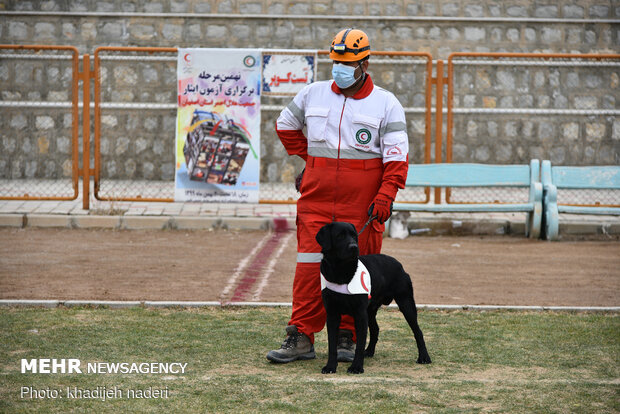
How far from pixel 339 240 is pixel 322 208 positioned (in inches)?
27.9

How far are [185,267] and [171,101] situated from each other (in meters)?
6.45

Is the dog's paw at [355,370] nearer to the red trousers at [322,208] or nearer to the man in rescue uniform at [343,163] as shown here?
the man in rescue uniform at [343,163]

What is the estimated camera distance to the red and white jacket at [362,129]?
21.3 feet

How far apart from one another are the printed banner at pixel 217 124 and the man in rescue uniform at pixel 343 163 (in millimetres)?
6600

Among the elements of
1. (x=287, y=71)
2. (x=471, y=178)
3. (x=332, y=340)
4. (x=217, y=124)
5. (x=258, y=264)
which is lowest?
(x=258, y=264)

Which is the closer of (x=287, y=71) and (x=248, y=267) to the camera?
(x=248, y=267)

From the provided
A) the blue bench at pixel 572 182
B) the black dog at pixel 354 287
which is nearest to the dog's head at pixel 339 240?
the black dog at pixel 354 287

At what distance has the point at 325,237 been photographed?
5977 millimetres

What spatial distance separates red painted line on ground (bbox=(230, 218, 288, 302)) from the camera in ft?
29.0

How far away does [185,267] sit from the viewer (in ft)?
33.4

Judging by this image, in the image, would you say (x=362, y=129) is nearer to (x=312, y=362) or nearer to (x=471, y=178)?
(x=312, y=362)

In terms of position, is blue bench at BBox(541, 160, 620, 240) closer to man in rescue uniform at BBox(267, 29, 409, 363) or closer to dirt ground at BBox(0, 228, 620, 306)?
dirt ground at BBox(0, 228, 620, 306)

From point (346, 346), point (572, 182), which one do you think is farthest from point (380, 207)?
point (572, 182)
